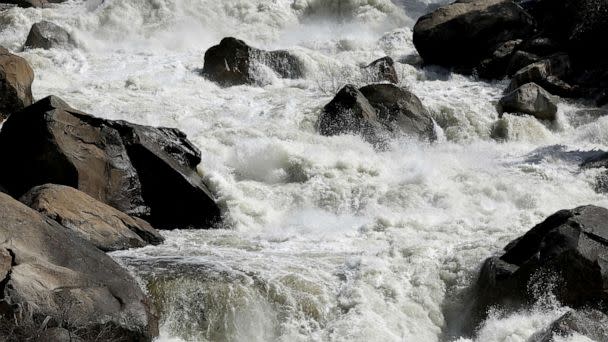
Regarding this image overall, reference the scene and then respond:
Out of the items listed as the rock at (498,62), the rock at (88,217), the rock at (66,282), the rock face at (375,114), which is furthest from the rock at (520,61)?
the rock at (66,282)

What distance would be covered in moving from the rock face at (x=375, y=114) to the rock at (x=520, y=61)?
4611 mm

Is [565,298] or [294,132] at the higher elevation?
[565,298]

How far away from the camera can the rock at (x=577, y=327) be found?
6758mm

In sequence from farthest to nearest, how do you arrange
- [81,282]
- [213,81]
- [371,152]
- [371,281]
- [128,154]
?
[213,81], [371,152], [128,154], [371,281], [81,282]

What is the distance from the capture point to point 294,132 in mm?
13953

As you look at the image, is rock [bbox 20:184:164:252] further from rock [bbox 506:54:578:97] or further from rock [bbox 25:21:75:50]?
rock [bbox 506:54:578:97]

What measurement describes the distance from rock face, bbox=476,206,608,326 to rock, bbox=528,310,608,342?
0.26m

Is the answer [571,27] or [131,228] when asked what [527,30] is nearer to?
[571,27]

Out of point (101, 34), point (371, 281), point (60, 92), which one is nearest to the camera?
point (371, 281)

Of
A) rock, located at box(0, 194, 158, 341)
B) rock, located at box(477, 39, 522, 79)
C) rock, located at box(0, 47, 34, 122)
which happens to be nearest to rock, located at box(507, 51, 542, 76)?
rock, located at box(477, 39, 522, 79)

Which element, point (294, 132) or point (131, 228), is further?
point (294, 132)

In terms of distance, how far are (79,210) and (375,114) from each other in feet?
23.3

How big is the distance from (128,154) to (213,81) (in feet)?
22.0

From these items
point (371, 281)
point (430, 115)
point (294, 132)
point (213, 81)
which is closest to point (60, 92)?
point (213, 81)
